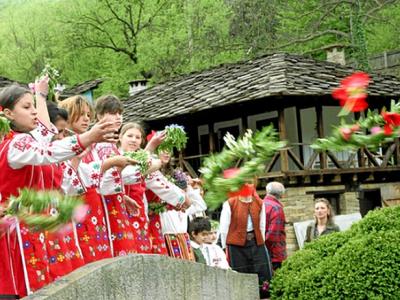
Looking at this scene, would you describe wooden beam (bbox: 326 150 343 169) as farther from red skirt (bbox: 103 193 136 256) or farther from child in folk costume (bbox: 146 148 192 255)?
red skirt (bbox: 103 193 136 256)

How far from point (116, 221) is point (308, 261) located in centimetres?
259

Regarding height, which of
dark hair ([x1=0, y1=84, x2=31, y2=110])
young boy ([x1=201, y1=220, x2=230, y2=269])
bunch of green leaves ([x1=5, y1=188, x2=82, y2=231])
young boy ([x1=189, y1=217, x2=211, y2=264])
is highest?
dark hair ([x1=0, y1=84, x2=31, y2=110])

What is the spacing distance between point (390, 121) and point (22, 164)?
1953mm

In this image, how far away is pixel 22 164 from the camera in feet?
15.9

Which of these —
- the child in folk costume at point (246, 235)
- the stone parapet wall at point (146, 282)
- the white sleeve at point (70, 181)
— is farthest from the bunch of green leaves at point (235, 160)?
the child in folk costume at point (246, 235)

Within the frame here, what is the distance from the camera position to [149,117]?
86.2 feet

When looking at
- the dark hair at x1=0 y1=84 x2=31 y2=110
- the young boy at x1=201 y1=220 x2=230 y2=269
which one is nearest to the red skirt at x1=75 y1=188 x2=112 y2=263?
the dark hair at x1=0 y1=84 x2=31 y2=110

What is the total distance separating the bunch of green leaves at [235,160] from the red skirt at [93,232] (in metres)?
1.63

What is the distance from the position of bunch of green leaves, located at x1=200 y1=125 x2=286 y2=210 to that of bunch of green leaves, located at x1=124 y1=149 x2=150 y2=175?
1.55m

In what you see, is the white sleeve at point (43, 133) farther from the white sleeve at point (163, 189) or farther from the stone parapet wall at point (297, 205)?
the stone parapet wall at point (297, 205)

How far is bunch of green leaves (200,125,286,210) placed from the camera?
4156mm

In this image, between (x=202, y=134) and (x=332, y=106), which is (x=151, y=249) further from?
(x=202, y=134)

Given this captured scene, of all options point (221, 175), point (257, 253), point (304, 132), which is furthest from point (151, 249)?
point (304, 132)

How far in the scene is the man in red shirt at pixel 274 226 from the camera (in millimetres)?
11219
